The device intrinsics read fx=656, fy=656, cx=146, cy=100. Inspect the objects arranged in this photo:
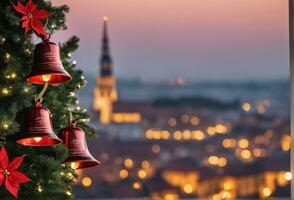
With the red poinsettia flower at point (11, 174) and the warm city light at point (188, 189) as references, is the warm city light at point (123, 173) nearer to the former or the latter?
the warm city light at point (188, 189)

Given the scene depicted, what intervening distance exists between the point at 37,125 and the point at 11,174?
190mm

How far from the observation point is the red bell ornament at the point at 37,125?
2.28 m

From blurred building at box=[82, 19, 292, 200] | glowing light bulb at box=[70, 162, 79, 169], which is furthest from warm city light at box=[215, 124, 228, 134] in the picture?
glowing light bulb at box=[70, 162, 79, 169]

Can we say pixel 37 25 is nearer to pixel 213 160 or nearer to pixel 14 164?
pixel 14 164

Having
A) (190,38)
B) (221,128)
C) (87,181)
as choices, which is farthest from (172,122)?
(87,181)

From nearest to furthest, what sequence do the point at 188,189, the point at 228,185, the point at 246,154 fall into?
the point at 188,189
the point at 228,185
the point at 246,154

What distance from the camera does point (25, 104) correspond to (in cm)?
233

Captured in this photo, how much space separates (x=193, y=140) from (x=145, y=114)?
2237 millimetres

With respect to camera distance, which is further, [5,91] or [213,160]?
→ [213,160]

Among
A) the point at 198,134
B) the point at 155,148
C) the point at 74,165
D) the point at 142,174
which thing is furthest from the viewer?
the point at 198,134

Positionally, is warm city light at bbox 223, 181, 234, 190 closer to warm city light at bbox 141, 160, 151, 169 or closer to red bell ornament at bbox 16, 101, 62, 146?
warm city light at bbox 141, 160, 151, 169

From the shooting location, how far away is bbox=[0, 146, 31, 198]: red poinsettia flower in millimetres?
2246

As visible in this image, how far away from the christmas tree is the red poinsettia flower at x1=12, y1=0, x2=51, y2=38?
3cm

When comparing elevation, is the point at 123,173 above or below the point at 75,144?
above
